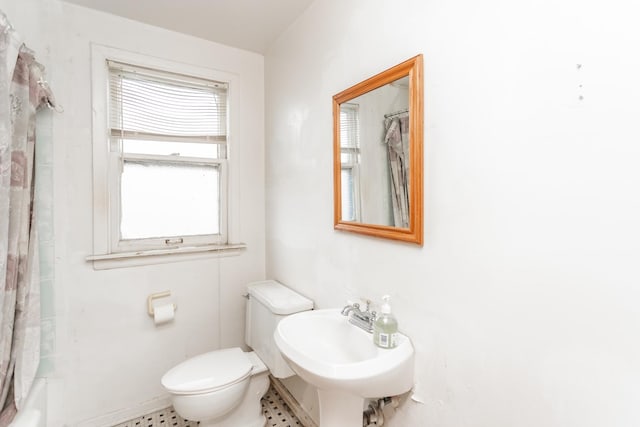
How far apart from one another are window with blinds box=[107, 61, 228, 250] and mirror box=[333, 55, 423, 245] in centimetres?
102

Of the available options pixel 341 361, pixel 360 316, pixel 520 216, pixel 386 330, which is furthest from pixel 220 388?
pixel 520 216

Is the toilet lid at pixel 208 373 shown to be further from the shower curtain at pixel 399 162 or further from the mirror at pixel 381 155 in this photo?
the shower curtain at pixel 399 162

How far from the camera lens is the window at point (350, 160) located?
1404 mm

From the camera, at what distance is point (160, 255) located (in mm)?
1950

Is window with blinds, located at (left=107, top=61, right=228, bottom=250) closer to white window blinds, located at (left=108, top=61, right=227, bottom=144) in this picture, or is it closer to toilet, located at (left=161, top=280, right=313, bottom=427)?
white window blinds, located at (left=108, top=61, right=227, bottom=144)

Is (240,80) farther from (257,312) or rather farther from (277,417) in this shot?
(277,417)

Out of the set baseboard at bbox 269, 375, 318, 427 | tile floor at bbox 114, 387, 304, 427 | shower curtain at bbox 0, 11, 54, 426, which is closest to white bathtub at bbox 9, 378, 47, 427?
shower curtain at bbox 0, 11, 54, 426

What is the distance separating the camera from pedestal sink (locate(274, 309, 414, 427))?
3.22 feet

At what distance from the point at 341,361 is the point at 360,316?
0.20 meters

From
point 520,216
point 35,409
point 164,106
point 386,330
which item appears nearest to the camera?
point 520,216

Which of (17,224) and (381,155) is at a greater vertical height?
(381,155)

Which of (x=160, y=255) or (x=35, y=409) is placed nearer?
(x=35, y=409)

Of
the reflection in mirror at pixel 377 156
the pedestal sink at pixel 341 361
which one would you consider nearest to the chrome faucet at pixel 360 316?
the pedestal sink at pixel 341 361

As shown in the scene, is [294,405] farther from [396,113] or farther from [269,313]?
[396,113]
